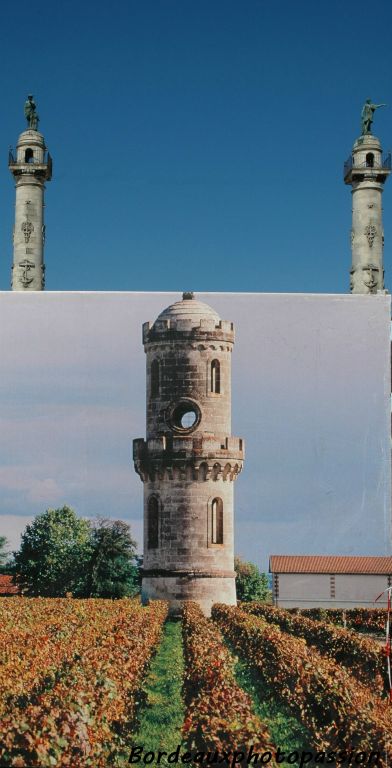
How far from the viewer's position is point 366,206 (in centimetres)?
4800

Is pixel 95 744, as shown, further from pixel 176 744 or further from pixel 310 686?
pixel 310 686

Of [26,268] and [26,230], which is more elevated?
[26,230]

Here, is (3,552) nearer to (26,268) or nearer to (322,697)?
(322,697)

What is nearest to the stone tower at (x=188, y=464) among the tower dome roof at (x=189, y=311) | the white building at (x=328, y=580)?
the tower dome roof at (x=189, y=311)

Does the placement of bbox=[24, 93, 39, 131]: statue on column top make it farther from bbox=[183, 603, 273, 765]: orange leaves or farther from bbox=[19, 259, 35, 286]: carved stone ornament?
bbox=[183, 603, 273, 765]: orange leaves

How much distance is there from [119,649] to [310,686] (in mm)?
2902

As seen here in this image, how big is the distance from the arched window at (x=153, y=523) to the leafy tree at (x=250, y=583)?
184 cm

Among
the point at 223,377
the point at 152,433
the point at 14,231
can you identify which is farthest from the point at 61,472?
the point at 14,231

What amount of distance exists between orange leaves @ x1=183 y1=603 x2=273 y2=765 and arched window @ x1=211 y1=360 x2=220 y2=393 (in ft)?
28.4

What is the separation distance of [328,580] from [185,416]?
490 centimetres

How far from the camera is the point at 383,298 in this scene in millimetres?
18109

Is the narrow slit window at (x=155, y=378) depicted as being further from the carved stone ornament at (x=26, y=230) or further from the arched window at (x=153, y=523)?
the carved stone ornament at (x=26, y=230)

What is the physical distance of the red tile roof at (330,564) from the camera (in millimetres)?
18594

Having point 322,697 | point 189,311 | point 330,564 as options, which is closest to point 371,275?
point 189,311
